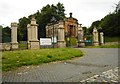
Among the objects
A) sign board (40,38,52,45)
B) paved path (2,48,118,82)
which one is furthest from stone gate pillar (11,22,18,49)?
paved path (2,48,118,82)

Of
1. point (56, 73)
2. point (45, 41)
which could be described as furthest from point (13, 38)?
point (56, 73)

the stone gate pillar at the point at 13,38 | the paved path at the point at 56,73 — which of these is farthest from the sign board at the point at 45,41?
the paved path at the point at 56,73

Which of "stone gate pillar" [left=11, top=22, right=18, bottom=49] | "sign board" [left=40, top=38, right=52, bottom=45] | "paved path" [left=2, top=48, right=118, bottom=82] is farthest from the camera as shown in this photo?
"sign board" [left=40, top=38, right=52, bottom=45]

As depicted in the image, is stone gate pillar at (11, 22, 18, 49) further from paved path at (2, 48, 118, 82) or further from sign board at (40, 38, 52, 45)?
paved path at (2, 48, 118, 82)

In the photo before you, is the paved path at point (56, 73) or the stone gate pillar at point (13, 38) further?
the stone gate pillar at point (13, 38)

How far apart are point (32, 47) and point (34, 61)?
457 inches

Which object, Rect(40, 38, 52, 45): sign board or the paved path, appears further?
Rect(40, 38, 52, 45): sign board

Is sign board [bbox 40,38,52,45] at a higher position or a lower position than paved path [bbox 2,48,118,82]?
higher

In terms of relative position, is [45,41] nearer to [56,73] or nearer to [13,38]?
[13,38]

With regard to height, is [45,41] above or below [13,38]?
below

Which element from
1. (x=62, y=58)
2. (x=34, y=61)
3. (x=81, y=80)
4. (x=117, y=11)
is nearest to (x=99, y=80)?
(x=81, y=80)

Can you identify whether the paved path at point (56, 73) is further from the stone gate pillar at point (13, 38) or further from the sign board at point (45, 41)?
the sign board at point (45, 41)

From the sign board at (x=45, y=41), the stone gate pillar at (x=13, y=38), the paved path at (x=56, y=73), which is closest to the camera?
the paved path at (x=56, y=73)

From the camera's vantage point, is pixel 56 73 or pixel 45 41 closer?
pixel 56 73
